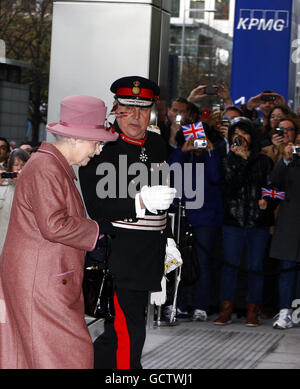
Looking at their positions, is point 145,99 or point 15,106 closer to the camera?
point 145,99

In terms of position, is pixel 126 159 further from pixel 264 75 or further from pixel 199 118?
pixel 264 75

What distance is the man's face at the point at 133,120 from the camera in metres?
5.27

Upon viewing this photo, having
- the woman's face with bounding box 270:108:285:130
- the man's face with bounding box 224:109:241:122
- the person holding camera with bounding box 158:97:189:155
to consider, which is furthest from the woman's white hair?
the woman's face with bounding box 270:108:285:130

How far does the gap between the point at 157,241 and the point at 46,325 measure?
1.30 m

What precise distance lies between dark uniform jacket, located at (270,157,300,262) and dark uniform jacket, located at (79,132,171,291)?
10.5ft

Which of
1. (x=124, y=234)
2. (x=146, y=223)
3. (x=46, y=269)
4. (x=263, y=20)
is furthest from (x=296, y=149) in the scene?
(x=263, y=20)

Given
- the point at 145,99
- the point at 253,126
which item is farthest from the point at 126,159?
the point at 253,126

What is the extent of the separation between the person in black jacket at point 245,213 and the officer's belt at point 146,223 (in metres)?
Result: 3.11

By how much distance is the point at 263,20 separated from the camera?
13234 mm

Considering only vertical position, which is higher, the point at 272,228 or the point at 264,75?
the point at 264,75

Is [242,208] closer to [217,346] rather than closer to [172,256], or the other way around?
[217,346]

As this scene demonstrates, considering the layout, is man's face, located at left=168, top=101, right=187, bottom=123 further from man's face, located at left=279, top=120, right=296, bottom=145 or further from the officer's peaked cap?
the officer's peaked cap
